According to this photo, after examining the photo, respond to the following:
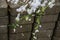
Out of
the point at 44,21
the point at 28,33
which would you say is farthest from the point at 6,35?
the point at 44,21

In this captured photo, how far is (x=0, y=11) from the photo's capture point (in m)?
1.07

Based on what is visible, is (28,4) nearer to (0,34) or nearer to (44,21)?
(44,21)

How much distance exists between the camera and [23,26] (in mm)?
1173

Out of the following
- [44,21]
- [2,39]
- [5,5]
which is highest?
[5,5]

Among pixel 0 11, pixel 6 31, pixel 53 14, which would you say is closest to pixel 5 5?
pixel 0 11

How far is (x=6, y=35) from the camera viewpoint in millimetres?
1191

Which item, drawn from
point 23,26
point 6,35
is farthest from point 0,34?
point 23,26

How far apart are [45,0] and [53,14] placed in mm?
158

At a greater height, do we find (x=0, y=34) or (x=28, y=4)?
(x=28, y=4)

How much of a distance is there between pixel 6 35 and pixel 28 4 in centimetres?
30

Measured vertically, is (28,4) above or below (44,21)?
above

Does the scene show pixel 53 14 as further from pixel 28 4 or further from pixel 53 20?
pixel 28 4

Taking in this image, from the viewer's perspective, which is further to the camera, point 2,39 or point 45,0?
point 2,39

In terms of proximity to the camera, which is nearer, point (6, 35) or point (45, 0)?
point (45, 0)
